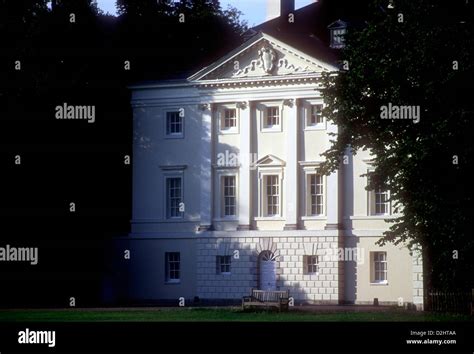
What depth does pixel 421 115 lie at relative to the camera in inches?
1459

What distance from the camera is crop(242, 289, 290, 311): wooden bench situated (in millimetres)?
40719

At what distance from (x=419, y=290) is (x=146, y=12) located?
A: 1680 cm

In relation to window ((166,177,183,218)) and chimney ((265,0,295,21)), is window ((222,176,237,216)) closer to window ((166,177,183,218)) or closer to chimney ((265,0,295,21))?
window ((166,177,183,218))

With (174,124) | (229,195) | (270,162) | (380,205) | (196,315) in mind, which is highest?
(174,124)

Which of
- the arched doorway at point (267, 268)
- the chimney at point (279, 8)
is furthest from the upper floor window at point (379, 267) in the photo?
the chimney at point (279, 8)

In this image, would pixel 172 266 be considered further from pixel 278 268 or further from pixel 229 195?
pixel 278 268

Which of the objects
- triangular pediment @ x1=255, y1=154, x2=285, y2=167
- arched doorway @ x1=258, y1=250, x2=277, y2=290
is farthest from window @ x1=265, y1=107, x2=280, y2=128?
arched doorway @ x1=258, y1=250, x2=277, y2=290

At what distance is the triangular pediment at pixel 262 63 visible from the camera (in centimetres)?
5181

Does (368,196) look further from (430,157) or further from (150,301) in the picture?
(430,157)

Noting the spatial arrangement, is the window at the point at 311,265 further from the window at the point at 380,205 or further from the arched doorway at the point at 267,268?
the window at the point at 380,205

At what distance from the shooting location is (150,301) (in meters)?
52.2

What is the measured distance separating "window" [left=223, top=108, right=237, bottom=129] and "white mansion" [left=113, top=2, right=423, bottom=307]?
8 cm

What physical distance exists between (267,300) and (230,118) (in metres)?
13.8

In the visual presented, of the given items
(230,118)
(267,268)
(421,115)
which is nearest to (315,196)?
(267,268)
